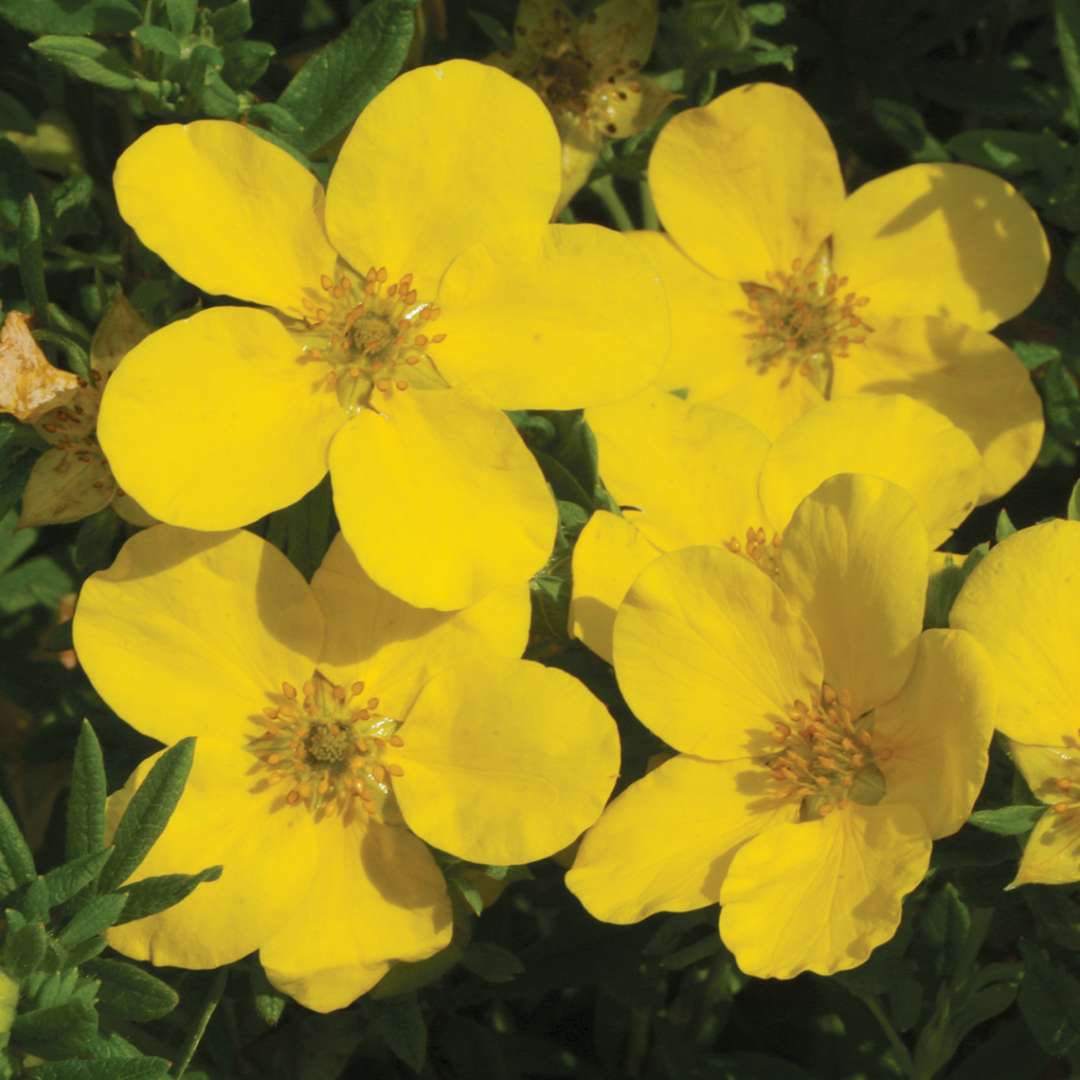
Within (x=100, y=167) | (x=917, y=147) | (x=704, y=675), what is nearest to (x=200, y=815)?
(x=704, y=675)

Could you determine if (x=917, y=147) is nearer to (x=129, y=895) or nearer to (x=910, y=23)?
(x=910, y=23)

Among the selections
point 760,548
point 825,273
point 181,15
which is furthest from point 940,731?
point 181,15

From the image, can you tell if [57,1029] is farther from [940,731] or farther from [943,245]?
[943,245]

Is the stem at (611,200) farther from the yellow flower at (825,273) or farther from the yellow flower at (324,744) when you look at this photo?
the yellow flower at (324,744)

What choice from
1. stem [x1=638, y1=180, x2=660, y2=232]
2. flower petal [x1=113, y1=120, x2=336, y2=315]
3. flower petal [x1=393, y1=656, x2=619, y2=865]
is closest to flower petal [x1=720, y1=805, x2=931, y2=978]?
flower petal [x1=393, y1=656, x2=619, y2=865]

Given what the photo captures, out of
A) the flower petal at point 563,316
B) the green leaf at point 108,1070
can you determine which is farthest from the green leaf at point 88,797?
the flower petal at point 563,316

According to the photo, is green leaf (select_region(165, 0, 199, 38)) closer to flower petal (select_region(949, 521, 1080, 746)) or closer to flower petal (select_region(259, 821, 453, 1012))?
flower petal (select_region(259, 821, 453, 1012))
